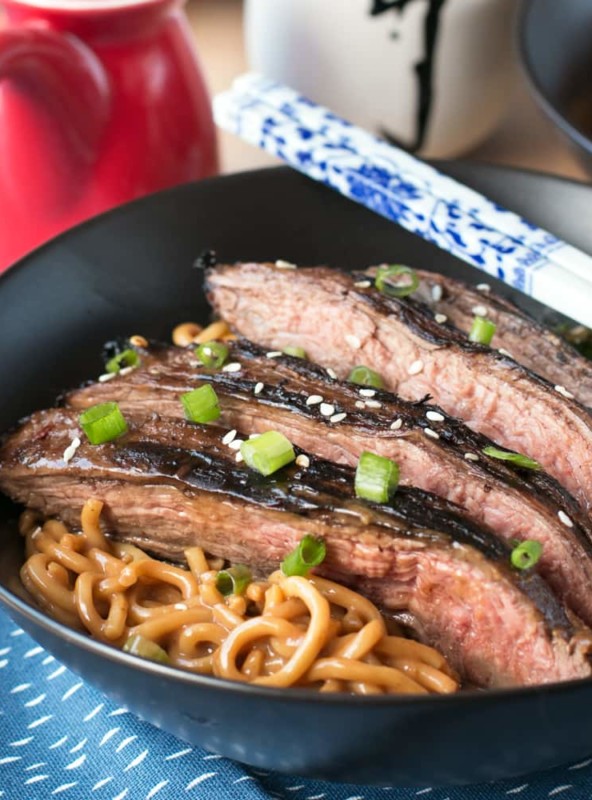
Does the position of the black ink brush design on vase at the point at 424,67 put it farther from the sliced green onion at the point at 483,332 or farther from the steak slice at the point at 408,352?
the sliced green onion at the point at 483,332

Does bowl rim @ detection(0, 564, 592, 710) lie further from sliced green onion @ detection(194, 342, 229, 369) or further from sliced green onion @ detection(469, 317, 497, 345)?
sliced green onion @ detection(469, 317, 497, 345)

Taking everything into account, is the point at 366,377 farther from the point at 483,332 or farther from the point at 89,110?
the point at 89,110

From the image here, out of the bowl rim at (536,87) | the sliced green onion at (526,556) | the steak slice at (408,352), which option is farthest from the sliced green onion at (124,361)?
the bowl rim at (536,87)

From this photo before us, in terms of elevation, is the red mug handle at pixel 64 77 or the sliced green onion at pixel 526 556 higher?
the red mug handle at pixel 64 77

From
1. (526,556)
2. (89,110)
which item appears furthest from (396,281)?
(89,110)

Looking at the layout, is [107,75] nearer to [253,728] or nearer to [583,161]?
[583,161]

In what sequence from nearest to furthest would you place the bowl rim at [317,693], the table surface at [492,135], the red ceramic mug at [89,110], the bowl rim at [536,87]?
the bowl rim at [317,693] → the bowl rim at [536,87] → the red ceramic mug at [89,110] → the table surface at [492,135]

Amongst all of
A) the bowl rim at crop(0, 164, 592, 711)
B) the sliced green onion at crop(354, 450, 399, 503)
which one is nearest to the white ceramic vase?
the sliced green onion at crop(354, 450, 399, 503)
